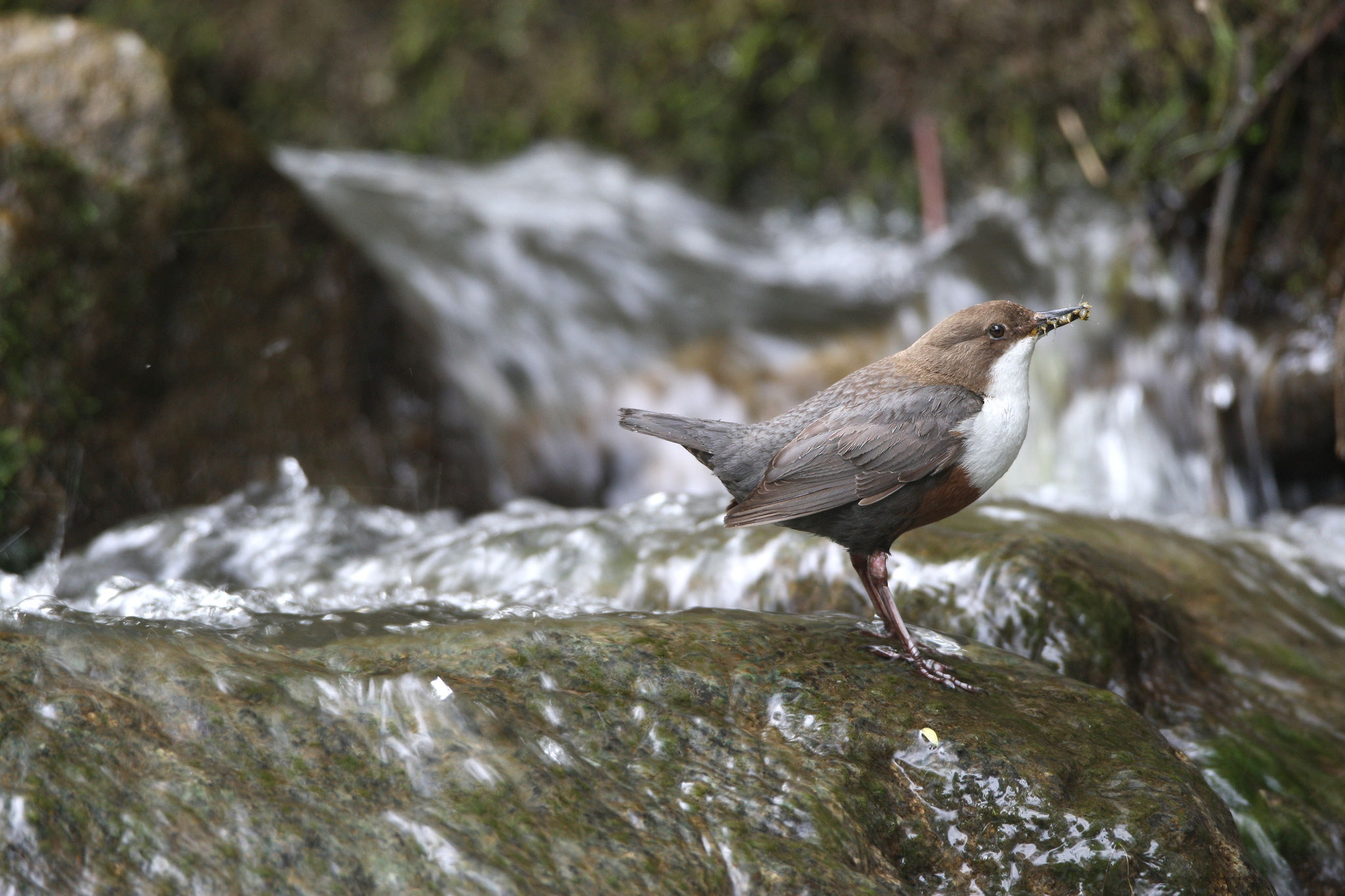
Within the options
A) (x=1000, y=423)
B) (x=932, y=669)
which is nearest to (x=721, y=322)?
(x=1000, y=423)

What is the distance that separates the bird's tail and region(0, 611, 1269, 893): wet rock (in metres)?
0.53

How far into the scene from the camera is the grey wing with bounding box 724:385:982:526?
264 cm

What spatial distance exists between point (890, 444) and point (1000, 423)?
1.01ft

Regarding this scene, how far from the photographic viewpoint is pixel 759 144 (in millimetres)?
7836

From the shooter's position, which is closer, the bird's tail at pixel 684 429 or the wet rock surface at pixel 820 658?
the wet rock surface at pixel 820 658

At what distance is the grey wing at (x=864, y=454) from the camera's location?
2641 mm

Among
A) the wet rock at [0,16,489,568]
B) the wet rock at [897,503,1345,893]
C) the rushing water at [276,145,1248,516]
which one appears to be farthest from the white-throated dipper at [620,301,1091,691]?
the wet rock at [0,16,489,568]

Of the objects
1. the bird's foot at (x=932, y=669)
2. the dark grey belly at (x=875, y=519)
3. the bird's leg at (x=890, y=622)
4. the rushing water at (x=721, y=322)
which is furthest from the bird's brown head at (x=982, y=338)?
the rushing water at (x=721, y=322)

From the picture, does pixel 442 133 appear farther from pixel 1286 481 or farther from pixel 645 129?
pixel 1286 481

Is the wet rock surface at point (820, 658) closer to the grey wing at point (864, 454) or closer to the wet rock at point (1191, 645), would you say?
the wet rock at point (1191, 645)

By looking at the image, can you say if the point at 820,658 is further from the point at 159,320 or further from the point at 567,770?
the point at 159,320

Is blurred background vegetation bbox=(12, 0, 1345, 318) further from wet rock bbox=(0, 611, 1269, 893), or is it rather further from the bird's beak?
wet rock bbox=(0, 611, 1269, 893)

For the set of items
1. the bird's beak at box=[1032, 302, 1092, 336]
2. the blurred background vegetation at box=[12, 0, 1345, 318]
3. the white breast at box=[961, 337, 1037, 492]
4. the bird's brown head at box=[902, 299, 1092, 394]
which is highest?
the blurred background vegetation at box=[12, 0, 1345, 318]

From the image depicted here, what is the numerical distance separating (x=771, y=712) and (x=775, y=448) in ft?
2.56
